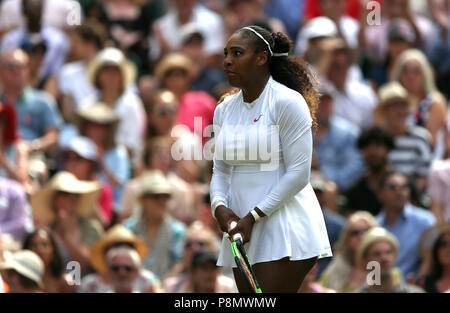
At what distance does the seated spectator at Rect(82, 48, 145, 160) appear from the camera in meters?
11.1

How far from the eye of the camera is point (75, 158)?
10.4m

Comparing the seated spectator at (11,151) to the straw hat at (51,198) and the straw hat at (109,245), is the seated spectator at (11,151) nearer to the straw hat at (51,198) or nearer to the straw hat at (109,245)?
the straw hat at (51,198)

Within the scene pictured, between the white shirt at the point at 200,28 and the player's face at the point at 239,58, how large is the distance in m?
7.13

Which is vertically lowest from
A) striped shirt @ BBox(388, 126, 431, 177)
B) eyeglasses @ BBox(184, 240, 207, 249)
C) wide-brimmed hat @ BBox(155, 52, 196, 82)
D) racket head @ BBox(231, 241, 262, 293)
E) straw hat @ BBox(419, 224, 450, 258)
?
racket head @ BBox(231, 241, 262, 293)

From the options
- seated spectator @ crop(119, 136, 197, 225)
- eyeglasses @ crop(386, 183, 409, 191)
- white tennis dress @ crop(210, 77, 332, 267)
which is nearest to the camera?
white tennis dress @ crop(210, 77, 332, 267)

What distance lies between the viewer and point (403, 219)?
9781 millimetres

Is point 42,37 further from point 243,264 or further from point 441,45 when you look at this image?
point 243,264

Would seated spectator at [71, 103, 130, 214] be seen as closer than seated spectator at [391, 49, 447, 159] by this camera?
Yes

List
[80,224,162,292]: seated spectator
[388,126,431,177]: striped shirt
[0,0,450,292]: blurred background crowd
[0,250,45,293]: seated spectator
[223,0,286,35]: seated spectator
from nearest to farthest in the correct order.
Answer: [0,250,45,293]: seated spectator → [80,224,162,292]: seated spectator → [0,0,450,292]: blurred background crowd → [388,126,431,177]: striped shirt → [223,0,286,35]: seated spectator

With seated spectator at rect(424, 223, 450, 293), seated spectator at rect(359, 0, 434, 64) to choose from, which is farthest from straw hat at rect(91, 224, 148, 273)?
seated spectator at rect(359, 0, 434, 64)

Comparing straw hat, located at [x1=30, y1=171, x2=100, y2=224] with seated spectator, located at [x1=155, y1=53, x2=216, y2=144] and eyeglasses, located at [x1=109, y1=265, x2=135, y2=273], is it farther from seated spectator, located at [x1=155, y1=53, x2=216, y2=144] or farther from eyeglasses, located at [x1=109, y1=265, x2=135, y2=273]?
seated spectator, located at [x1=155, y1=53, x2=216, y2=144]

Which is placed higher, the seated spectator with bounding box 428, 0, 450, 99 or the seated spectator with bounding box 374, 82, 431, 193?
the seated spectator with bounding box 428, 0, 450, 99

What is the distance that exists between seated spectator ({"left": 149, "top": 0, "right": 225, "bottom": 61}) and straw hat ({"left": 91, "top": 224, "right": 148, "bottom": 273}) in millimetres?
3885

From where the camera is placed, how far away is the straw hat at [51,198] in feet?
31.8
